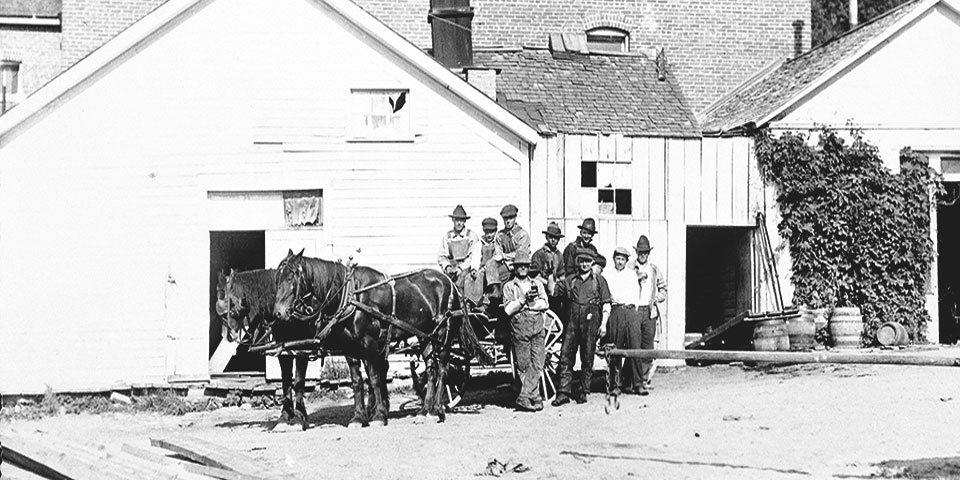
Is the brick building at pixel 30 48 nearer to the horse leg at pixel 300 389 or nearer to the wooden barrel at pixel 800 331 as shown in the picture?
the horse leg at pixel 300 389

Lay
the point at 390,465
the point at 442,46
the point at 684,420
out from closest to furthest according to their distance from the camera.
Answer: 1. the point at 390,465
2. the point at 684,420
3. the point at 442,46

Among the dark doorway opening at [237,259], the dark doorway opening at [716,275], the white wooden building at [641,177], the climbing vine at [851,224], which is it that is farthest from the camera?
the dark doorway opening at [716,275]

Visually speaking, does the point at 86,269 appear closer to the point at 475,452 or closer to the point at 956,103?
the point at 475,452

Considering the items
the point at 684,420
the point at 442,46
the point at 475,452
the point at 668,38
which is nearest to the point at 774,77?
the point at 668,38

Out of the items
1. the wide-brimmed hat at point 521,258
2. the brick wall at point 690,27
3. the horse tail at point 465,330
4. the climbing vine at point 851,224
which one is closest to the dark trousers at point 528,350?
the horse tail at point 465,330

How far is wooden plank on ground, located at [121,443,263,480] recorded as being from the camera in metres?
11.5

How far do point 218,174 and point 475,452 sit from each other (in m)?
8.44

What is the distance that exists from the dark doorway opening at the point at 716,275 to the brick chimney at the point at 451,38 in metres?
5.19

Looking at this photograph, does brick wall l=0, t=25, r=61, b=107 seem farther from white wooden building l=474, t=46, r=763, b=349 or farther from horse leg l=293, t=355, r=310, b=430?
horse leg l=293, t=355, r=310, b=430

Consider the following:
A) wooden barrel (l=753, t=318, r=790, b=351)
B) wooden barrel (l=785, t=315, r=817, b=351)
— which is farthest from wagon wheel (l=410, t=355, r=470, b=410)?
wooden barrel (l=785, t=315, r=817, b=351)

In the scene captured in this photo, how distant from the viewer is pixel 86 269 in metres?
19.7

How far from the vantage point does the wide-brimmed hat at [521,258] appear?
1600cm

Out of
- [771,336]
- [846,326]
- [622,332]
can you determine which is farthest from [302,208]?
[846,326]

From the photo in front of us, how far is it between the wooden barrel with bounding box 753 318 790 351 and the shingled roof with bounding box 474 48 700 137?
343 cm
